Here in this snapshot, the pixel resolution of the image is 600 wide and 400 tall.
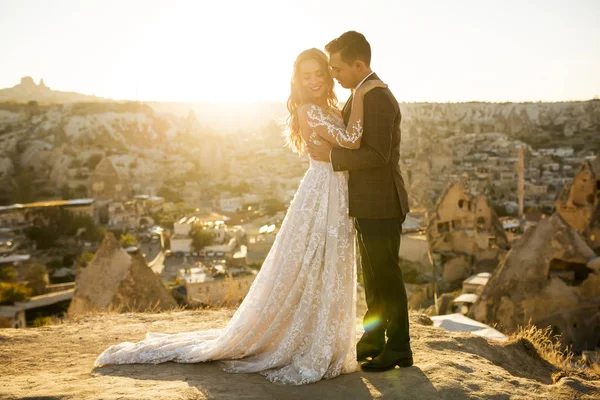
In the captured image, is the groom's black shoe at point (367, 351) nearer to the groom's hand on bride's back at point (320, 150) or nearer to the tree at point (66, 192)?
the groom's hand on bride's back at point (320, 150)

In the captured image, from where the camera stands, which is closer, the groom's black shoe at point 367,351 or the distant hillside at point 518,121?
the groom's black shoe at point 367,351

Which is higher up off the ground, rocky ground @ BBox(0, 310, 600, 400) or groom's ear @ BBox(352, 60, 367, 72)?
groom's ear @ BBox(352, 60, 367, 72)

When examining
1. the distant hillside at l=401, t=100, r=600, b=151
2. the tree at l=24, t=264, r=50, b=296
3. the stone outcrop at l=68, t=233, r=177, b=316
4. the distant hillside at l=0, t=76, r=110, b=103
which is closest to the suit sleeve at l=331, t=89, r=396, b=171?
the stone outcrop at l=68, t=233, r=177, b=316

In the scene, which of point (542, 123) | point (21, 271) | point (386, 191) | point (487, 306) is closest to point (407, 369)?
point (386, 191)

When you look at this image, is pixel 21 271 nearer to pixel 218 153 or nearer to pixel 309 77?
pixel 309 77

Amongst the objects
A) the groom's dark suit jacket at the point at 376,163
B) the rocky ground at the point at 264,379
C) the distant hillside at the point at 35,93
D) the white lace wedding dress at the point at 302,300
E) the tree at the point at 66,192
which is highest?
the distant hillside at the point at 35,93

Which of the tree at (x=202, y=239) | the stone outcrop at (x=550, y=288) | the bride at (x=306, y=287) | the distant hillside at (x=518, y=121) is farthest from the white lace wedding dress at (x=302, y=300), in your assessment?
the distant hillside at (x=518, y=121)

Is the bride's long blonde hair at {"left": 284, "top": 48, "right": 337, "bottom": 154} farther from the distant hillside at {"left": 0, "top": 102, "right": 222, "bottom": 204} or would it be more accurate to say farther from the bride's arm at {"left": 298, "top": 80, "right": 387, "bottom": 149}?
the distant hillside at {"left": 0, "top": 102, "right": 222, "bottom": 204}

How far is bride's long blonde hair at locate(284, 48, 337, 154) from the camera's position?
2744 mm

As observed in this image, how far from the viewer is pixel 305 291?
9.20ft

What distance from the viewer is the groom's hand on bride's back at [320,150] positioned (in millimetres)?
2781

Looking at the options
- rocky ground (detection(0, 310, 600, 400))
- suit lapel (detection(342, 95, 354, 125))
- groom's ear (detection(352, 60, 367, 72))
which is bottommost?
rocky ground (detection(0, 310, 600, 400))

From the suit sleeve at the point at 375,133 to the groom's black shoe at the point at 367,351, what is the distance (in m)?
1.04

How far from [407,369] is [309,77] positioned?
1.66 metres
